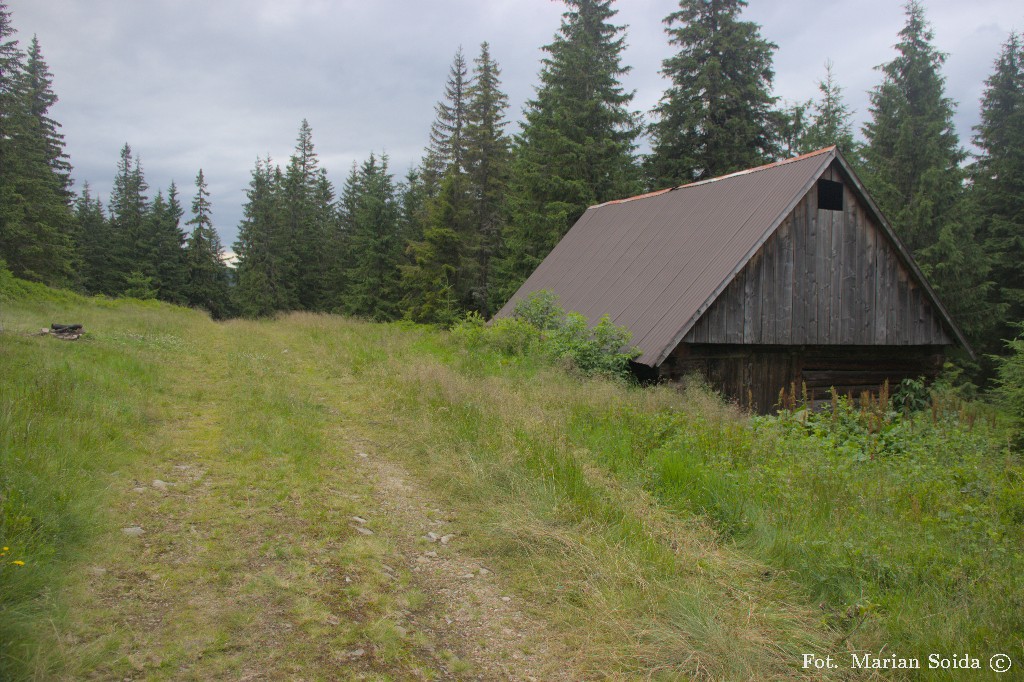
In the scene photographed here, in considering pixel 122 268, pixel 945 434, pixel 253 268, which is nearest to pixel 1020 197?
pixel 945 434

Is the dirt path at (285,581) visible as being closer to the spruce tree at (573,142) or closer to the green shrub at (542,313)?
the green shrub at (542,313)

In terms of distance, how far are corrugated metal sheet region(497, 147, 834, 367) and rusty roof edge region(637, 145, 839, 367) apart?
0.8 inches

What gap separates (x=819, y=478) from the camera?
18.6 ft

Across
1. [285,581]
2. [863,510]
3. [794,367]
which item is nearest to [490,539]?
[285,581]

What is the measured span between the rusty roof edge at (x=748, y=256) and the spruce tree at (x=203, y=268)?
179ft

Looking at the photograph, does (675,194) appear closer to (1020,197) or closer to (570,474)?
(570,474)

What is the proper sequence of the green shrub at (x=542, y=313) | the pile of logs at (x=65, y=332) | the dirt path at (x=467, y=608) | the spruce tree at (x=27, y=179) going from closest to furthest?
1. the dirt path at (x=467, y=608)
2. the pile of logs at (x=65, y=332)
3. the green shrub at (x=542, y=313)
4. the spruce tree at (x=27, y=179)

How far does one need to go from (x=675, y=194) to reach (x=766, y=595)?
14617mm

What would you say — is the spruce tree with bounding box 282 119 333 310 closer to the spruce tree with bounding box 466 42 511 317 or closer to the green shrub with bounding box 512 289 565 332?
the spruce tree with bounding box 466 42 511 317

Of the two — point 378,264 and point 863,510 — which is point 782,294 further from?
point 378,264

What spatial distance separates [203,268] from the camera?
2226 inches

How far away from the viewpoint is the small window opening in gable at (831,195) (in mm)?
13461

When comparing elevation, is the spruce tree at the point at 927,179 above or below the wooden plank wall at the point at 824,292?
above

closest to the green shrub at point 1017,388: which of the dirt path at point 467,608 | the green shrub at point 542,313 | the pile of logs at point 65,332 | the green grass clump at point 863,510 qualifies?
the green grass clump at point 863,510
